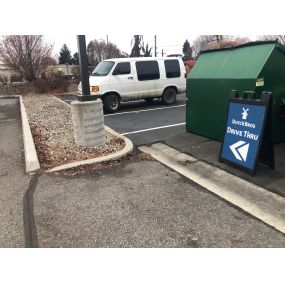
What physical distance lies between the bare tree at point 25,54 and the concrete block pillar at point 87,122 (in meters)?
18.3

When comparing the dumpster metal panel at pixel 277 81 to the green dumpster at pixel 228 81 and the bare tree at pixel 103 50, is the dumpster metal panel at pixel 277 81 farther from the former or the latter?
the bare tree at pixel 103 50

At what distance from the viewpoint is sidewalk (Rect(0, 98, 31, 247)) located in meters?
2.98

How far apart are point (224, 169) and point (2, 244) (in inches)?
133

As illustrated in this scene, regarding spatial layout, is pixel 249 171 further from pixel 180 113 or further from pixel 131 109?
pixel 131 109

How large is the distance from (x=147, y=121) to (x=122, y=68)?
2.85 m

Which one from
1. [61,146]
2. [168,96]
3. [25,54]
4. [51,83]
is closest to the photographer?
[61,146]

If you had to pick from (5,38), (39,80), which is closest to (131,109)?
(39,80)

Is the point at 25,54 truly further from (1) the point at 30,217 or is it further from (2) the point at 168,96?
(1) the point at 30,217

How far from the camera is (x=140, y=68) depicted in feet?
35.2

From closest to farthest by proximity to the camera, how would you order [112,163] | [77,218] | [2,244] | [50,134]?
[2,244] < [77,218] < [112,163] < [50,134]

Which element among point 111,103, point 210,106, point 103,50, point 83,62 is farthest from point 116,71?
point 103,50

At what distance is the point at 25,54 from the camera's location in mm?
21438

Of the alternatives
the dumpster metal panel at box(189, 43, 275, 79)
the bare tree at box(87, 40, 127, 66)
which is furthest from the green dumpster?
the bare tree at box(87, 40, 127, 66)

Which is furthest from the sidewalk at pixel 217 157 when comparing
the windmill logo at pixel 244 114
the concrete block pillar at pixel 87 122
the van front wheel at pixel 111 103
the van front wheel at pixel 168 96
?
the van front wheel at pixel 168 96
